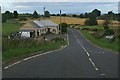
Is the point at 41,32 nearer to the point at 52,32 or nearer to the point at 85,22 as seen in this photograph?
the point at 52,32

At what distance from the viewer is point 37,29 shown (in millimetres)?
96938

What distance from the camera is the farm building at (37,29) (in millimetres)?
88500

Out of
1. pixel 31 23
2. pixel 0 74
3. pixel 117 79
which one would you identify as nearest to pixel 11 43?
pixel 0 74

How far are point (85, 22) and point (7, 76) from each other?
474ft

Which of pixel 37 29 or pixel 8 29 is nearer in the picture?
pixel 8 29

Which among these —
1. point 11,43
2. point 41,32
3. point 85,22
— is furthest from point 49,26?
point 11,43

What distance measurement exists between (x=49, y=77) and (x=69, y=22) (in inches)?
6030

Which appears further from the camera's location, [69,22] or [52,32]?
[69,22]

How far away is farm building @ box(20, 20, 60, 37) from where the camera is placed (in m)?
88.5

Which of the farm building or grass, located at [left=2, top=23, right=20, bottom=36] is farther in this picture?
the farm building

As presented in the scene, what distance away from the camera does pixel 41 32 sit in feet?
339

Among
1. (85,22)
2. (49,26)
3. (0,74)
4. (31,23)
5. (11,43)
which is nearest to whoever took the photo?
(0,74)

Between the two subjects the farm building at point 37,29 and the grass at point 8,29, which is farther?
the farm building at point 37,29

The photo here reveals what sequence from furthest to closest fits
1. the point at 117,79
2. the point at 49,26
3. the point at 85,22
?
the point at 85,22
the point at 49,26
the point at 117,79
